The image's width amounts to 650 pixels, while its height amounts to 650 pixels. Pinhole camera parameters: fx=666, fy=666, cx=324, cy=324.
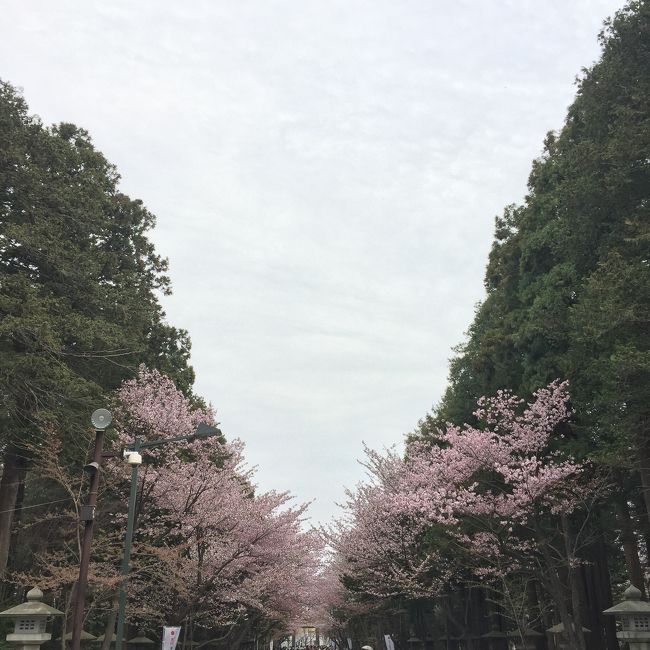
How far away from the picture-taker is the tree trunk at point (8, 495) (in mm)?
22812

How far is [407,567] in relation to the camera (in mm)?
34000

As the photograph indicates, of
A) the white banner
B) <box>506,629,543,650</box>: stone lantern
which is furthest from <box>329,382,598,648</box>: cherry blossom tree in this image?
the white banner

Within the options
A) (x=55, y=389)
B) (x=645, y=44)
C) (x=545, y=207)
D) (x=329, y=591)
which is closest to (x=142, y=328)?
(x=55, y=389)

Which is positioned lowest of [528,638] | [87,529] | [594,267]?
[528,638]

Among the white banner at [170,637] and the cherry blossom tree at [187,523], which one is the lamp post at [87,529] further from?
the cherry blossom tree at [187,523]

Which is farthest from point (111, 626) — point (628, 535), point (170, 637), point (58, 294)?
point (628, 535)

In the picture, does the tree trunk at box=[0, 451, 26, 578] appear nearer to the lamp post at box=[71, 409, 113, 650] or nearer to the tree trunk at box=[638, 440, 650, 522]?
the lamp post at box=[71, 409, 113, 650]

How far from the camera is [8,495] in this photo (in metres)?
23.6

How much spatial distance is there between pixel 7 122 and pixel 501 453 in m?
21.2

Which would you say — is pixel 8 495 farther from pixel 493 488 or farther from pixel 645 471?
pixel 645 471

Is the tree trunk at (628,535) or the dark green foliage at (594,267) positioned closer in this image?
the dark green foliage at (594,267)

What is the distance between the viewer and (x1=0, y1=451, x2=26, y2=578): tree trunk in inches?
898

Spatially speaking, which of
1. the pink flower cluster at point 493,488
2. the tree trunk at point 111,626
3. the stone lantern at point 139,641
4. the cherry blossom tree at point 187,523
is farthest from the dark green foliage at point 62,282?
the pink flower cluster at point 493,488

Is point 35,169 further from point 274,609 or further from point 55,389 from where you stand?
point 274,609
